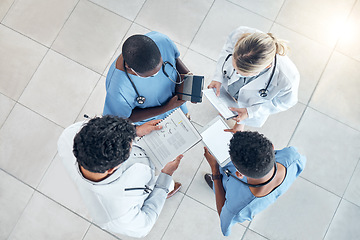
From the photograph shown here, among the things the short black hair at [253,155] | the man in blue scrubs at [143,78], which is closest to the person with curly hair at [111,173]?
the man in blue scrubs at [143,78]

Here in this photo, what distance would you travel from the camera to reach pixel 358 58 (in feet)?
9.73

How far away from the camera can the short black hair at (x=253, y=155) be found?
4.95 feet

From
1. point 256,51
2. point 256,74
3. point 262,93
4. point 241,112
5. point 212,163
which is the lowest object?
point 212,163

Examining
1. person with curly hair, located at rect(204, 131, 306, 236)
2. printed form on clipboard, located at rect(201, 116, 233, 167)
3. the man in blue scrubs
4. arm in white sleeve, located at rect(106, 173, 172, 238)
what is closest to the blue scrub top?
Result: person with curly hair, located at rect(204, 131, 306, 236)

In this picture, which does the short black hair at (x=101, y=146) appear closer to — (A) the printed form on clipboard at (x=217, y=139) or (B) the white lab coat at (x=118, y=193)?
(B) the white lab coat at (x=118, y=193)

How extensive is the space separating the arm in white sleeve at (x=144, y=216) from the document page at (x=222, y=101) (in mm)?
616

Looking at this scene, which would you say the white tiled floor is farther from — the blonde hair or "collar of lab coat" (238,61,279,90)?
the blonde hair

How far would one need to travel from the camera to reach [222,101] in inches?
84.4

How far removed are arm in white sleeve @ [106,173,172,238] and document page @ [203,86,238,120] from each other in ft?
2.02

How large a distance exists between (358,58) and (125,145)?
2755mm

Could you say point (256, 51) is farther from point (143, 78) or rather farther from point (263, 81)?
point (143, 78)

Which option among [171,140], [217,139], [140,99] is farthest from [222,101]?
[140,99]

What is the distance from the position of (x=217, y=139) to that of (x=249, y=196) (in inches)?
26.4

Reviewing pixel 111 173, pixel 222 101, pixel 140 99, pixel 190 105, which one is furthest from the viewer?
pixel 190 105
